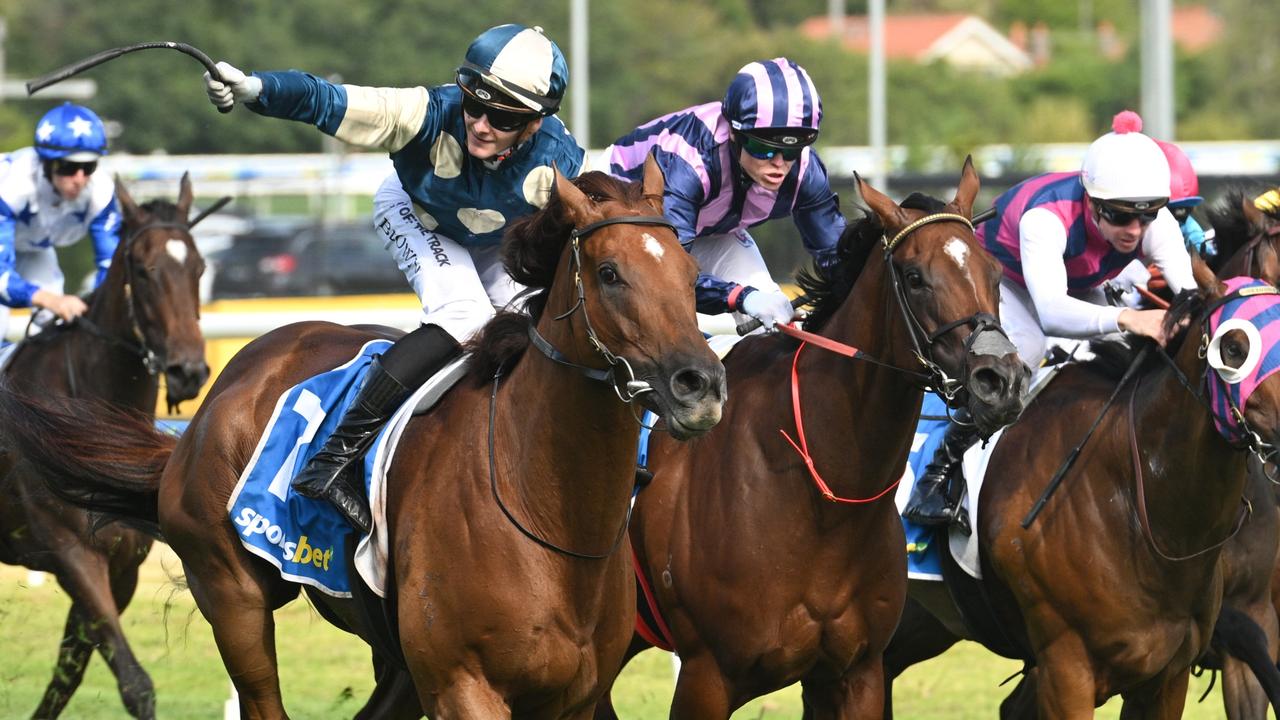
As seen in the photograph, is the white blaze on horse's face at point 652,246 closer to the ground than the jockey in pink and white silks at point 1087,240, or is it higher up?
higher up

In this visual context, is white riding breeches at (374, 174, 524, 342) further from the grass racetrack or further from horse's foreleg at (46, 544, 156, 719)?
horse's foreleg at (46, 544, 156, 719)

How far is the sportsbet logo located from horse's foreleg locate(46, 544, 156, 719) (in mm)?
1745

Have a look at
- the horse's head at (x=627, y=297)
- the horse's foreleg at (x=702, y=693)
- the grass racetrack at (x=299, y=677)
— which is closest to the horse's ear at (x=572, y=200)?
the horse's head at (x=627, y=297)

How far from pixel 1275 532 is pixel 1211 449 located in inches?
35.1

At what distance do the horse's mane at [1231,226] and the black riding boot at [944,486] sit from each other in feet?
4.07

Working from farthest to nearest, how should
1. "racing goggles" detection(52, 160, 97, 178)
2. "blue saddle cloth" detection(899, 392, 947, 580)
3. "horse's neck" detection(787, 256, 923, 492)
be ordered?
"racing goggles" detection(52, 160, 97, 178), "blue saddle cloth" detection(899, 392, 947, 580), "horse's neck" detection(787, 256, 923, 492)

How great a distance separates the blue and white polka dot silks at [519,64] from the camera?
16.1 feet

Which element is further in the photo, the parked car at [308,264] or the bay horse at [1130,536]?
the parked car at [308,264]


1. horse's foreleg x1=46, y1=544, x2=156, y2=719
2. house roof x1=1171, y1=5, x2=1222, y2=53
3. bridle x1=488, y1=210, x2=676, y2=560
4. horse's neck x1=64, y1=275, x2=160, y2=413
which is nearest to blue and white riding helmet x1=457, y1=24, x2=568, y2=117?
bridle x1=488, y1=210, x2=676, y2=560

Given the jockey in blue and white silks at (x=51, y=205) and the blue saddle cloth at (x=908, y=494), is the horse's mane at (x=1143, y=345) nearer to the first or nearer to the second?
the blue saddle cloth at (x=908, y=494)

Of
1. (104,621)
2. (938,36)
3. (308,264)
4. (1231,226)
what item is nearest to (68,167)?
(104,621)

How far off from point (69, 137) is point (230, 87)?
13.1 feet

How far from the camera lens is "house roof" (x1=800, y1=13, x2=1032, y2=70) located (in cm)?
6075

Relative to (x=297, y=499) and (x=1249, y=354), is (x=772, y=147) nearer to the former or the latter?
(x=1249, y=354)
